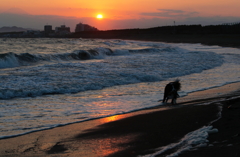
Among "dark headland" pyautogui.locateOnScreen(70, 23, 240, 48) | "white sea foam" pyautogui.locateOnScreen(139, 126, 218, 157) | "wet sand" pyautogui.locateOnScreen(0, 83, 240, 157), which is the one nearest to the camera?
"white sea foam" pyautogui.locateOnScreen(139, 126, 218, 157)

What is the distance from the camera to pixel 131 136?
453 cm

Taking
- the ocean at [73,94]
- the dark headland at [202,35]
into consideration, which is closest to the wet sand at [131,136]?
the ocean at [73,94]

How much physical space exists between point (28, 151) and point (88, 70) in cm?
940

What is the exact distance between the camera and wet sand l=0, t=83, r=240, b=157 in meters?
3.78

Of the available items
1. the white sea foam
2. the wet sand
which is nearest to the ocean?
the wet sand

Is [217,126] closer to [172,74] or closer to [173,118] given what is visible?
[173,118]

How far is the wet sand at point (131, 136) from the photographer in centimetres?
378

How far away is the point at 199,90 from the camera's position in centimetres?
953

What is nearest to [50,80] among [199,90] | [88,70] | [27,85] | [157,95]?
[27,85]

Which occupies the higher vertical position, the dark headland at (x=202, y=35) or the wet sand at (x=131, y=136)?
the dark headland at (x=202, y=35)

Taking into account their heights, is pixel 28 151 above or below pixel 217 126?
below

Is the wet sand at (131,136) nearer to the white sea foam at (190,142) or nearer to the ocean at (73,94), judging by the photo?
the white sea foam at (190,142)

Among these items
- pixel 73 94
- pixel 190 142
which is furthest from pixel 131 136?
pixel 73 94

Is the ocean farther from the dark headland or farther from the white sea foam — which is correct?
the dark headland
